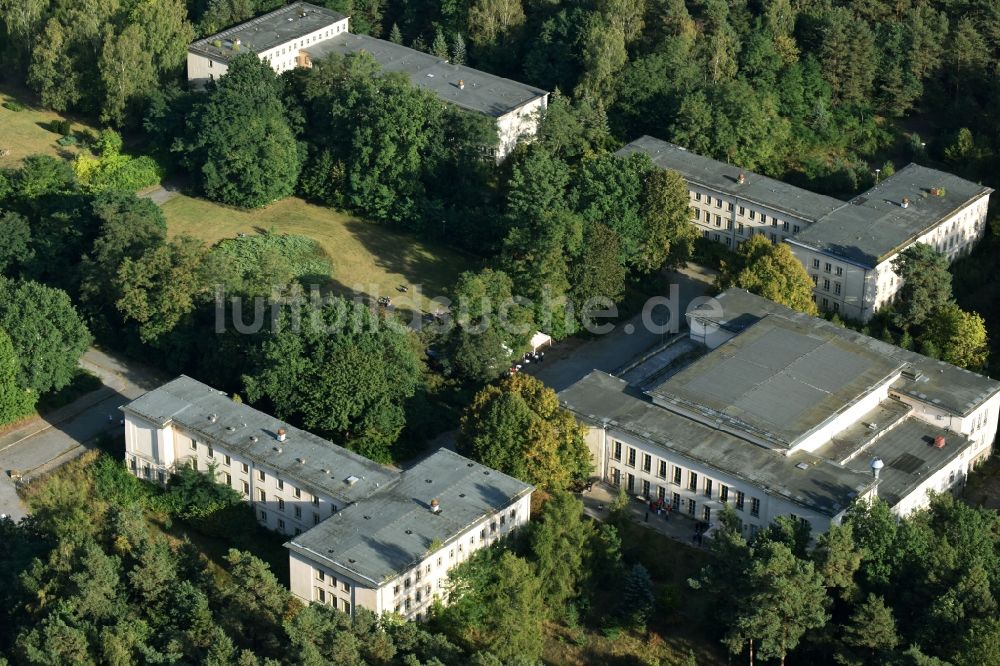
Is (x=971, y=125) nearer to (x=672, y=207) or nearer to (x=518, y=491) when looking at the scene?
(x=672, y=207)

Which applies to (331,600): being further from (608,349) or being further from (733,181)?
(733,181)

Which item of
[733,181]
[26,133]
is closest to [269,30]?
[26,133]

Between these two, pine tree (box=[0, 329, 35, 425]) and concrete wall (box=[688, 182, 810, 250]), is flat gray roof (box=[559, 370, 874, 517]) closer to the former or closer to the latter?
concrete wall (box=[688, 182, 810, 250])

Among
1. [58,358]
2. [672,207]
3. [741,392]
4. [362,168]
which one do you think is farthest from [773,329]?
[58,358]

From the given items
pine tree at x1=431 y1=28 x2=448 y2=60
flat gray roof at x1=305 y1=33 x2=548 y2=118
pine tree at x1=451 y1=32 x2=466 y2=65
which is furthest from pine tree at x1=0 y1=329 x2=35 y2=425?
pine tree at x1=451 y1=32 x2=466 y2=65

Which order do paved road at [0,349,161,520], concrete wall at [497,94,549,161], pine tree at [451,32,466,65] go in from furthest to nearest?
pine tree at [451,32,466,65] < concrete wall at [497,94,549,161] < paved road at [0,349,161,520]

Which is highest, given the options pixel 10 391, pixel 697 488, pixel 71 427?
pixel 10 391

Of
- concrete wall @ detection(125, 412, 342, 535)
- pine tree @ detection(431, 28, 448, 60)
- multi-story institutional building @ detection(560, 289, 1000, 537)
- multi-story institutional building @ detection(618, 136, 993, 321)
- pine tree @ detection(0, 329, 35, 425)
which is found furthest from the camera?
pine tree @ detection(431, 28, 448, 60)
